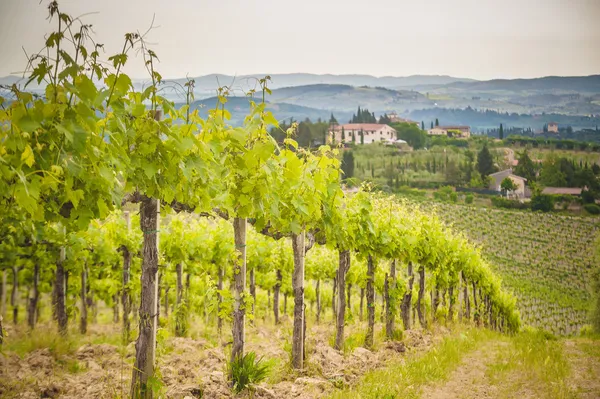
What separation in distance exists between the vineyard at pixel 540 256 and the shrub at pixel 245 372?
1667 inches

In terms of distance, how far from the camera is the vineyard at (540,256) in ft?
168

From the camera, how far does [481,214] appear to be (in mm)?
77312

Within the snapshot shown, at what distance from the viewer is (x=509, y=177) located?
3310 inches

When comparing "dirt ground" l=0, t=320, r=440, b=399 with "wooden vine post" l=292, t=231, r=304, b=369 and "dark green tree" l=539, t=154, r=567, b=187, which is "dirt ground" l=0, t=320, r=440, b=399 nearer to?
"wooden vine post" l=292, t=231, r=304, b=369

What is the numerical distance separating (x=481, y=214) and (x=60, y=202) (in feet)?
267

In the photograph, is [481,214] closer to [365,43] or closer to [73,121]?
[365,43]

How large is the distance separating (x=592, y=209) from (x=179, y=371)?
84316 mm

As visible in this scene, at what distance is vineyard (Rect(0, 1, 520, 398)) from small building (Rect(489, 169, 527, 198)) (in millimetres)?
81014

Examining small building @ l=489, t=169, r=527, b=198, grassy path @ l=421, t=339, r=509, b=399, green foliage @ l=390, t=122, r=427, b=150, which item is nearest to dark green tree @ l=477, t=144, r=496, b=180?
small building @ l=489, t=169, r=527, b=198

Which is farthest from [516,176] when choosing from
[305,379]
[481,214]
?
[305,379]

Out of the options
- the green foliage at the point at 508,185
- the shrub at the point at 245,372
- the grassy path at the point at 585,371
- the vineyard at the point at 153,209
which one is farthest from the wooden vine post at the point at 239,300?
the green foliage at the point at 508,185

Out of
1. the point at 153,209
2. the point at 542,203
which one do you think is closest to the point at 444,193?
the point at 542,203

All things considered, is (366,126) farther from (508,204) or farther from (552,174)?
(552,174)

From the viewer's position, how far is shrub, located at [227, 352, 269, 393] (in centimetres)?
532
